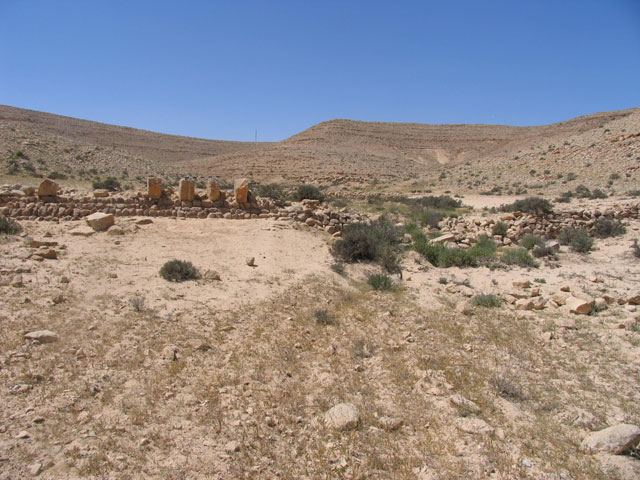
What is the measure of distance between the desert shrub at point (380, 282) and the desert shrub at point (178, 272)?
11.2 feet

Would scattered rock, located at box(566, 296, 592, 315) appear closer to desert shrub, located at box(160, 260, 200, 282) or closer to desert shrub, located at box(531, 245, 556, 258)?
desert shrub, located at box(531, 245, 556, 258)

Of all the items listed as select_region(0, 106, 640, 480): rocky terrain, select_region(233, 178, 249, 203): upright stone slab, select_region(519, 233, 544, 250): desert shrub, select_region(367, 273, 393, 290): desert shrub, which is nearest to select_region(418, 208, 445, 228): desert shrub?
select_region(0, 106, 640, 480): rocky terrain

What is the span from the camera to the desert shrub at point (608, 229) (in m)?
10.8

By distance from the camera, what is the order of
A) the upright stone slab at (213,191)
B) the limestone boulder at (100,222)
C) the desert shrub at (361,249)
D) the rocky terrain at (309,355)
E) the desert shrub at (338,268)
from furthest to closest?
the upright stone slab at (213,191), the limestone boulder at (100,222), the desert shrub at (361,249), the desert shrub at (338,268), the rocky terrain at (309,355)

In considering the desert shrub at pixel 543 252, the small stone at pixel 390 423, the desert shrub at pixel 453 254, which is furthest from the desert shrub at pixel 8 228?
the desert shrub at pixel 543 252

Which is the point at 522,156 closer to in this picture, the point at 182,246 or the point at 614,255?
the point at 614,255

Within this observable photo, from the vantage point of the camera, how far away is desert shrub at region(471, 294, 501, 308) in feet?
20.5

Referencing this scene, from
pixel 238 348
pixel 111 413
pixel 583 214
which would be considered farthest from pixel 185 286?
pixel 583 214

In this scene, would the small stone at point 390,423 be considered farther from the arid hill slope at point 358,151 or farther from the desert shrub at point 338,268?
the arid hill slope at point 358,151

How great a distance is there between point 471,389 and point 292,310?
2.91 m

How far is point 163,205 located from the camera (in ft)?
37.2

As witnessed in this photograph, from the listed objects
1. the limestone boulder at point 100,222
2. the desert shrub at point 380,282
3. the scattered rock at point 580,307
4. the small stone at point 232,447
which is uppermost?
the limestone boulder at point 100,222

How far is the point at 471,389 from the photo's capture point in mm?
4004

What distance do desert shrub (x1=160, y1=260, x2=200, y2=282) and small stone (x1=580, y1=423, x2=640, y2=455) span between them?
6019mm
